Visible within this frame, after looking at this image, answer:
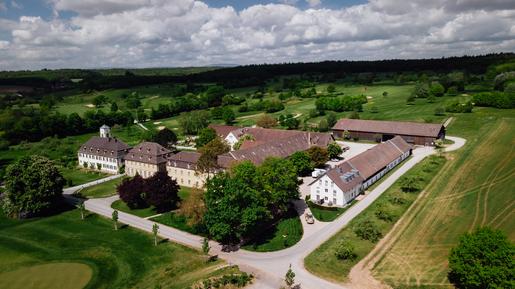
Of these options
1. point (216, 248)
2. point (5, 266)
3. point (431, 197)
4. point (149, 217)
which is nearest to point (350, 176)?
point (431, 197)

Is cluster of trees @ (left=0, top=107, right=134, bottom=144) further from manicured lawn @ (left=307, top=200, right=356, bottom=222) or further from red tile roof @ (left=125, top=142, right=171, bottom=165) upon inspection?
manicured lawn @ (left=307, top=200, right=356, bottom=222)

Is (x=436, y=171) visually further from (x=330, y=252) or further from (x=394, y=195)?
(x=330, y=252)

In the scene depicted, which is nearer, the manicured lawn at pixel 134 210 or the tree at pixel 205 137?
the manicured lawn at pixel 134 210

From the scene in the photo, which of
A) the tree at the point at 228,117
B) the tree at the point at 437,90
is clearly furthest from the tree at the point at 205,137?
the tree at the point at 437,90

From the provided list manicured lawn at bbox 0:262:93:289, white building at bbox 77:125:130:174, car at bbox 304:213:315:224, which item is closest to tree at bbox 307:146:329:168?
car at bbox 304:213:315:224

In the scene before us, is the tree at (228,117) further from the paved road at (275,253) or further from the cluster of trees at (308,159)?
the paved road at (275,253)

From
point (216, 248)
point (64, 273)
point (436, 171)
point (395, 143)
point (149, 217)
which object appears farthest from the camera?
point (395, 143)
